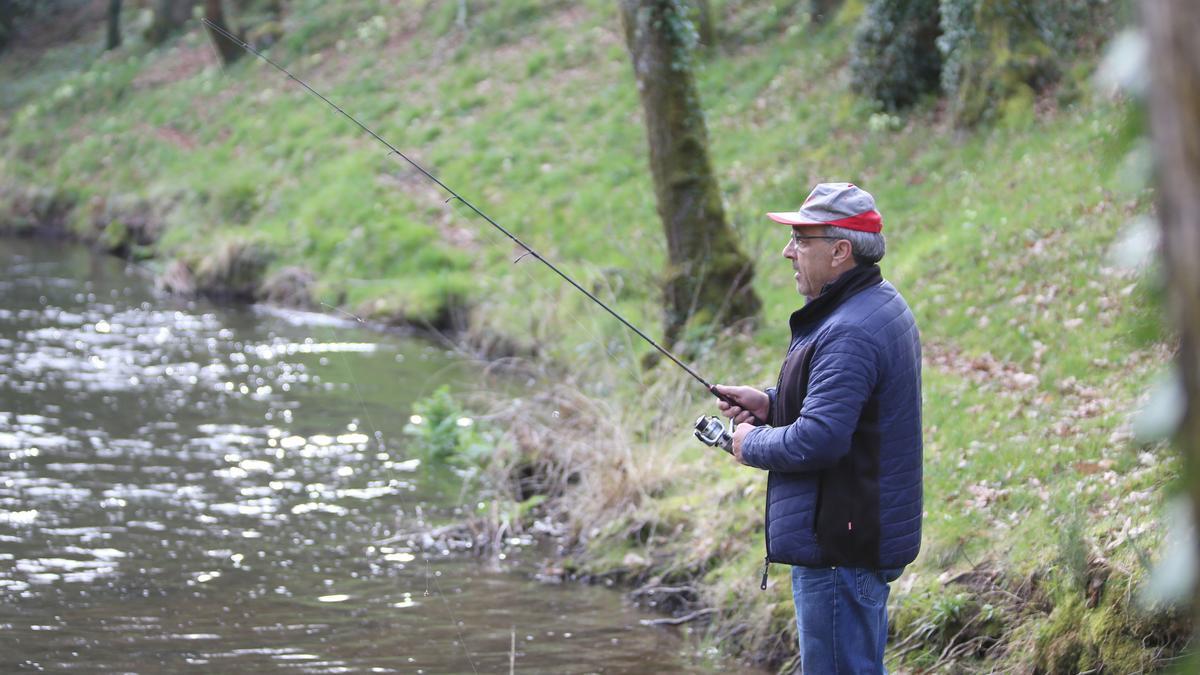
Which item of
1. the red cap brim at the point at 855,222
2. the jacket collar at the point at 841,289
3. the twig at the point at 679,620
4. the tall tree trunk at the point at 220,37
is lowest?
the twig at the point at 679,620

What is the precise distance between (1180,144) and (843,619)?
2.92 metres

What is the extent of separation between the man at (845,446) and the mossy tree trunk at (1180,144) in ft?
8.51

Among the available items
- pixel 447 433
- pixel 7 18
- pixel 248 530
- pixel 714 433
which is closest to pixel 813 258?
pixel 714 433

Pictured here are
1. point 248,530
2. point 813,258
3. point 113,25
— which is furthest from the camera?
point 113,25

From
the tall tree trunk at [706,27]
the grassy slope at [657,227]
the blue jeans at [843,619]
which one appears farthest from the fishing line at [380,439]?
the tall tree trunk at [706,27]

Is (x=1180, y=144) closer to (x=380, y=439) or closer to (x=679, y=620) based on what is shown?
(x=679, y=620)

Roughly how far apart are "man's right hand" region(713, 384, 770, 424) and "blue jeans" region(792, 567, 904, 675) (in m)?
0.61

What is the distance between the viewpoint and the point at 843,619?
4.00 m

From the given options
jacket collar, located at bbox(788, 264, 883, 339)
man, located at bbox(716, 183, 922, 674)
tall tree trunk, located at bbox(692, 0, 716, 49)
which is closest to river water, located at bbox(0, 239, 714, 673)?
man, located at bbox(716, 183, 922, 674)

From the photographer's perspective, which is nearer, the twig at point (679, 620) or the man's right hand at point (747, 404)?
the man's right hand at point (747, 404)

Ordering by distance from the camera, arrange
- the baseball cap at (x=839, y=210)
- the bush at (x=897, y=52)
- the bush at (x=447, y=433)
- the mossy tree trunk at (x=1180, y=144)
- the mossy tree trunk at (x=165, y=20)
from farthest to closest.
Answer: the mossy tree trunk at (x=165, y=20)
the bush at (x=897, y=52)
the bush at (x=447, y=433)
the baseball cap at (x=839, y=210)
the mossy tree trunk at (x=1180, y=144)

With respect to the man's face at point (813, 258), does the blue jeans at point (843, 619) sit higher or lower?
lower

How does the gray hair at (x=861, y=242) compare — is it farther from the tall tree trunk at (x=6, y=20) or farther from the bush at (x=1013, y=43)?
the tall tree trunk at (x=6, y=20)

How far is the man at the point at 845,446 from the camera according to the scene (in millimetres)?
3918
